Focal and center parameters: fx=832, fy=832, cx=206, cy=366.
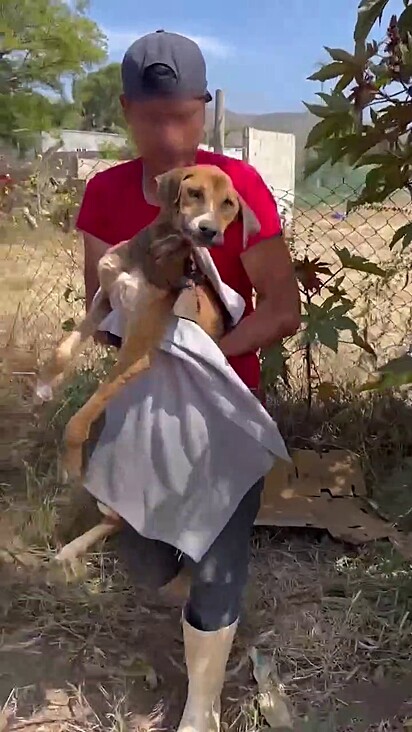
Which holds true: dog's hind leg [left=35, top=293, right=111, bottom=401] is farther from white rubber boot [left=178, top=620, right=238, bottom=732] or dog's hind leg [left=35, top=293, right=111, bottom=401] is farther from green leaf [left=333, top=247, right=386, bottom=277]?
green leaf [left=333, top=247, right=386, bottom=277]

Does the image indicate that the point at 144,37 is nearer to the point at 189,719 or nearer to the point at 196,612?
the point at 196,612

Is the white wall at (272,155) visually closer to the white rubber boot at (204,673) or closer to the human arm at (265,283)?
the human arm at (265,283)

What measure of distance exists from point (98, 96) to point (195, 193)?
76.5 feet

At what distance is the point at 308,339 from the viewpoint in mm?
2627

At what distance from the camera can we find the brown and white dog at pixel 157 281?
3.97ft

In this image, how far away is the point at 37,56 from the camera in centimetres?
1530

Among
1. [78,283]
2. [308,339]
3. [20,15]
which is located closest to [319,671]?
[308,339]

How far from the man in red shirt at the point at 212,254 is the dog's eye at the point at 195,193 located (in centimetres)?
16

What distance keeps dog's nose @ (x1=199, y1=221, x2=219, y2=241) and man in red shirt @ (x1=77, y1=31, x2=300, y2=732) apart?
0.19m

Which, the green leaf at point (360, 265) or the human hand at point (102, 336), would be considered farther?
the green leaf at point (360, 265)

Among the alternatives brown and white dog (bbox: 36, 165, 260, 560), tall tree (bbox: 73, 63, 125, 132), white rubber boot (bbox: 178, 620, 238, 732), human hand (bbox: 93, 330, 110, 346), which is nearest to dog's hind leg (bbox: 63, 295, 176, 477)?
brown and white dog (bbox: 36, 165, 260, 560)

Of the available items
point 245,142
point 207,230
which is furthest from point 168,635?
point 245,142

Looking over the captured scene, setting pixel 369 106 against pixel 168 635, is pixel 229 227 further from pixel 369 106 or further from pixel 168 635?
pixel 168 635

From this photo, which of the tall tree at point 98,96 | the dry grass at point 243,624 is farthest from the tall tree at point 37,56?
the dry grass at point 243,624
